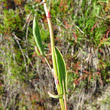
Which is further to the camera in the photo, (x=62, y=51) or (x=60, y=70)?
(x=62, y=51)

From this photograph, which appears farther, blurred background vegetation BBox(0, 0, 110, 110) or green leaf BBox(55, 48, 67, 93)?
blurred background vegetation BBox(0, 0, 110, 110)

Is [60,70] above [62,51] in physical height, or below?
above

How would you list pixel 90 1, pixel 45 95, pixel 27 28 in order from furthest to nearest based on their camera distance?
pixel 45 95 → pixel 27 28 → pixel 90 1

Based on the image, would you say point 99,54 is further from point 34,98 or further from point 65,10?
point 34,98

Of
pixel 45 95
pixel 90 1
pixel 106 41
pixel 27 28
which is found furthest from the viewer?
pixel 45 95

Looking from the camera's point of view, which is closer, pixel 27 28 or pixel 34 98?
pixel 27 28

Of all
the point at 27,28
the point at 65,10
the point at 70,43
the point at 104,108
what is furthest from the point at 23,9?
the point at 104,108

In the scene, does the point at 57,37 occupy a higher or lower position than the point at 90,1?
lower

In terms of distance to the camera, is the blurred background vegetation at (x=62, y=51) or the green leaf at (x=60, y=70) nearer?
the green leaf at (x=60, y=70)
